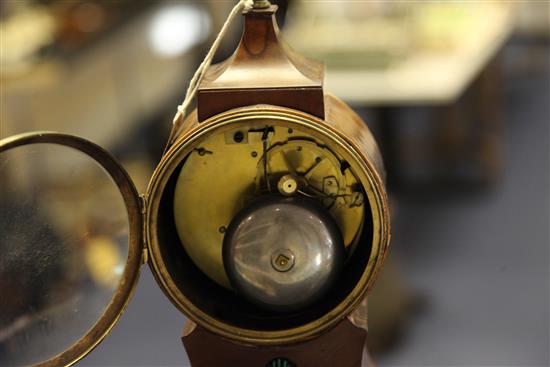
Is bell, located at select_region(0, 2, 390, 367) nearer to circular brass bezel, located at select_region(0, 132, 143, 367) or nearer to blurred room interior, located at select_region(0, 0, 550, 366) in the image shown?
circular brass bezel, located at select_region(0, 132, 143, 367)

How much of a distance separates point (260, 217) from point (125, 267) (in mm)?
207

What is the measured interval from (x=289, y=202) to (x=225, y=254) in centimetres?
12

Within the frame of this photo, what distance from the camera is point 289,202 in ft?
4.45

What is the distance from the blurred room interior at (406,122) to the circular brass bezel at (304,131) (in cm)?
126

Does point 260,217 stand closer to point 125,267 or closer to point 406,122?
point 125,267

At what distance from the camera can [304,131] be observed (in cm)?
131

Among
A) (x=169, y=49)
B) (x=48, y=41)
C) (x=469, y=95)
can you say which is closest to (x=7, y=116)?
(x=48, y=41)

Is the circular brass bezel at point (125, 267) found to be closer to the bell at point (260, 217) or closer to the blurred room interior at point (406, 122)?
the bell at point (260, 217)

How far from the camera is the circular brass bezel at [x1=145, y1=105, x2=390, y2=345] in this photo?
4.26ft

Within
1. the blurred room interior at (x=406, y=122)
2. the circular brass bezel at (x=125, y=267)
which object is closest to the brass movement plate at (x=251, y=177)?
the circular brass bezel at (x=125, y=267)

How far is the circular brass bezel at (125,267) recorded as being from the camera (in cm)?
133

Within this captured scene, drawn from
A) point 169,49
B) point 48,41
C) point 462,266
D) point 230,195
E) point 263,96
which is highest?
point 263,96

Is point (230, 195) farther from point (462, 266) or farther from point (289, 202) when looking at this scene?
point (462, 266)

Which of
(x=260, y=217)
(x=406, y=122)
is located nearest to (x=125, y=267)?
(x=260, y=217)
